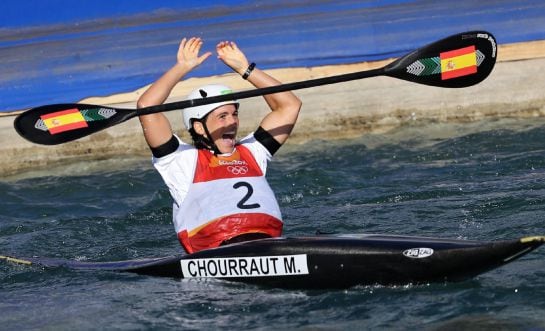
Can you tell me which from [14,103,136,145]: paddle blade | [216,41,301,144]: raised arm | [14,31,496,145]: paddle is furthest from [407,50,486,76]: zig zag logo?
[14,103,136,145]: paddle blade

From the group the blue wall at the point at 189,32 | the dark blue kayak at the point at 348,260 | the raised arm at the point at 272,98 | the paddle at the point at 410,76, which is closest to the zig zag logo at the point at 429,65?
the paddle at the point at 410,76

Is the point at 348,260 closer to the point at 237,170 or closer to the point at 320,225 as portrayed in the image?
the point at 237,170

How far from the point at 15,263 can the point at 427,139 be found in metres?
4.95

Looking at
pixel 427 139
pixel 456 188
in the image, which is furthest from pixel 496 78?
pixel 456 188

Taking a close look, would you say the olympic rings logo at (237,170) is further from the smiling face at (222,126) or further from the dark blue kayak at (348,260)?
the dark blue kayak at (348,260)

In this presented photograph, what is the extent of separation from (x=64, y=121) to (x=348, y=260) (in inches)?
93.7

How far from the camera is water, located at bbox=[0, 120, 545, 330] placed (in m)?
5.67

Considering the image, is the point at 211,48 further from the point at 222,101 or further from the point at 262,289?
the point at 262,289

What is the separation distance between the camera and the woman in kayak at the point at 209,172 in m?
6.77

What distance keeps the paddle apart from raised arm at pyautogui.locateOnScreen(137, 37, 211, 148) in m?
0.27

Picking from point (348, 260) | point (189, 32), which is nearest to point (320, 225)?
point (348, 260)

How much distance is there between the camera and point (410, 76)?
7.35 meters

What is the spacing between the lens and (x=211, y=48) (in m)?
11.9

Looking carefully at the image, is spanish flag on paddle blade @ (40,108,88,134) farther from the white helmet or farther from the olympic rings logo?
the olympic rings logo
